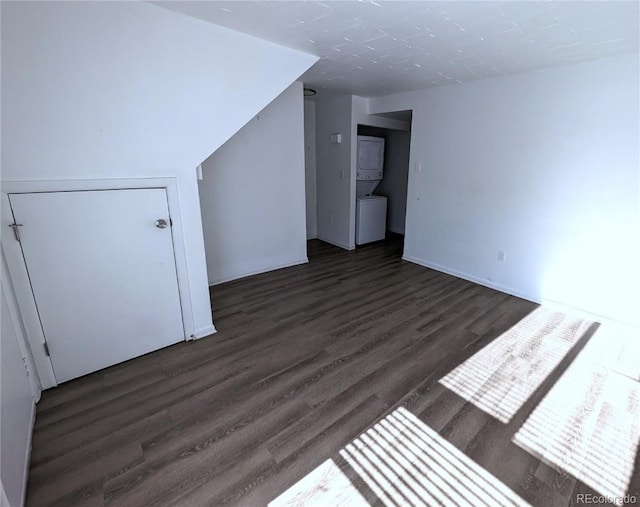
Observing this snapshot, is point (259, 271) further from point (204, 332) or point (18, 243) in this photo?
point (18, 243)

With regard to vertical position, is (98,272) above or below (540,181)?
below

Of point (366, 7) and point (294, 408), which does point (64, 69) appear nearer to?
point (366, 7)

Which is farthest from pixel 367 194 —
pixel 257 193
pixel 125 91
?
pixel 125 91

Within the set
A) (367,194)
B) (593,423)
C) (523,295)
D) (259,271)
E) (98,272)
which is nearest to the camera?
(593,423)

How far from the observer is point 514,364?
216 centimetres

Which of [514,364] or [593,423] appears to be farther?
[514,364]

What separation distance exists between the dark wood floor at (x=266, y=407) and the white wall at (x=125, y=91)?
A: 71 centimetres

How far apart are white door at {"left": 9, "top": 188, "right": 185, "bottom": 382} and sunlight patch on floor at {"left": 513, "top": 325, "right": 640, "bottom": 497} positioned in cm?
246

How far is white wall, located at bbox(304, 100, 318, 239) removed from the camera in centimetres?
503

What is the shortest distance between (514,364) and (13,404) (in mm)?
2899

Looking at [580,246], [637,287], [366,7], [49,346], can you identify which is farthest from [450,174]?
[49,346]

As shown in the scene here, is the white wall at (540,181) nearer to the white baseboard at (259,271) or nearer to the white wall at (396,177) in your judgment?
the white wall at (396,177)

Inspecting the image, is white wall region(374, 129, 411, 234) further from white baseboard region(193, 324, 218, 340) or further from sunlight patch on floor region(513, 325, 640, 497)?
white baseboard region(193, 324, 218, 340)

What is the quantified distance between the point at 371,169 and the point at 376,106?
111 cm
